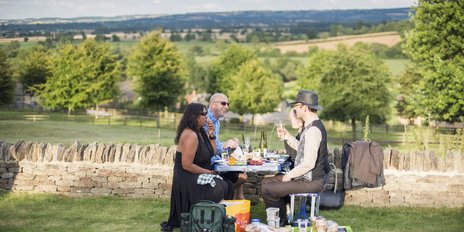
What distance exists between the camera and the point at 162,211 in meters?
9.35

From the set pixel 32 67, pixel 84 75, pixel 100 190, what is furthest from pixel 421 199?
pixel 84 75

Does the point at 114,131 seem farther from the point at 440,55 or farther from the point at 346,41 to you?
the point at 346,41

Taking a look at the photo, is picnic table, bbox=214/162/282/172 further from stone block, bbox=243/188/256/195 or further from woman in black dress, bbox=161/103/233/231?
stone block, bbox=243/188/256/195

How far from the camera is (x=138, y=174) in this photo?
33.1 feet

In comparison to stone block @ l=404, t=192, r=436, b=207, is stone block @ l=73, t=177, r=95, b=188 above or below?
below

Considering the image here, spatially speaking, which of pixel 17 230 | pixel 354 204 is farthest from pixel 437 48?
pixel 17 230

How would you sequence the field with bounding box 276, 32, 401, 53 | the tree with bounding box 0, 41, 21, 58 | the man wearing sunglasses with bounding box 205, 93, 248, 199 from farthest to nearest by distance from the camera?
the field with bounding box 276, 32, 401, 53 → the tree with bounding box 0, 41, 21, 58 → the man wearing sunglasses with bounding box 205, 93, 248, 199

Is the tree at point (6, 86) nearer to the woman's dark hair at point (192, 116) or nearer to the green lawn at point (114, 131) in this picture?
the green lawn at point (114, 131)

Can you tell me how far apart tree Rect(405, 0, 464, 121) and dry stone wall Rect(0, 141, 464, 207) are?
16091mm

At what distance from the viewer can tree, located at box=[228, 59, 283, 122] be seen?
1698 inches

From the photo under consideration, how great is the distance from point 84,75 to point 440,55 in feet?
73.9

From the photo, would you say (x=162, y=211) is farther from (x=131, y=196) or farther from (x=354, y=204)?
(x=354, y=204)

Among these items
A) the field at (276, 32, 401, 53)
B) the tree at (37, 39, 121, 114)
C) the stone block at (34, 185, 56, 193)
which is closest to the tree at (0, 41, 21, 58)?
the stone block at (34, 185, 56, 193)

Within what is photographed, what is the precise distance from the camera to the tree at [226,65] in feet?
163
